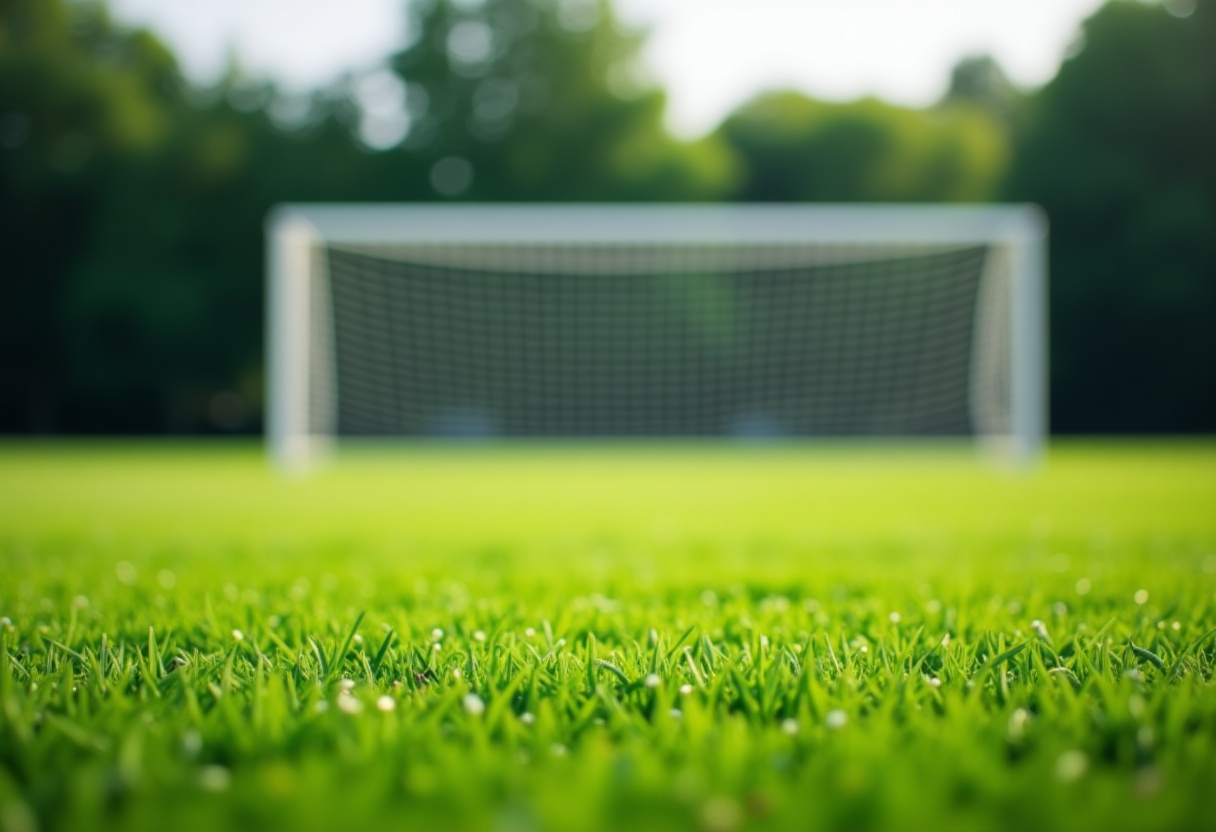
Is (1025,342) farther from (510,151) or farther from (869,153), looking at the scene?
(510,151)

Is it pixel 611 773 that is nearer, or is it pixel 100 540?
pixel 611 773

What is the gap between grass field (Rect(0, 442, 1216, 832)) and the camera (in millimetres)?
1106

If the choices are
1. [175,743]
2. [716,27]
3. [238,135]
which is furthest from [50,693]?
[238,135]

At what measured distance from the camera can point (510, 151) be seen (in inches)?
1099

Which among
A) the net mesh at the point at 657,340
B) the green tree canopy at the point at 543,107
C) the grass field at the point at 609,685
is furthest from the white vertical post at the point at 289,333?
the green tree canopy at the point at 543,107

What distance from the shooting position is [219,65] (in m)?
26.5

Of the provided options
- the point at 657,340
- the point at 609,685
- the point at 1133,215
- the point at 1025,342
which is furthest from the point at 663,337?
the point at 609,685

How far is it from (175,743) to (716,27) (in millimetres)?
23641

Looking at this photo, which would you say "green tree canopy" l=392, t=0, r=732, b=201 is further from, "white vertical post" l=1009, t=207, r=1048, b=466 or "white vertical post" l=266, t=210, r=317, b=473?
"white vertical post" l=1009, t=207, r=1048, b=466

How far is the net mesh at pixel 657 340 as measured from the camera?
1764 cm

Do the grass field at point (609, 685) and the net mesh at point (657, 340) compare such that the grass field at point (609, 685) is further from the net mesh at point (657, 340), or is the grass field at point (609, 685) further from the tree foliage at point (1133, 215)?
the tree foliage at point (1133, 215)

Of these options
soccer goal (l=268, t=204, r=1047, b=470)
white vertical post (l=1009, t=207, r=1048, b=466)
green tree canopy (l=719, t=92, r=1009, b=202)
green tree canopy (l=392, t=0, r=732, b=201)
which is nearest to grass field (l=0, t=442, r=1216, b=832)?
white vertical post (l=1009, t=207, r=1048, b=466)

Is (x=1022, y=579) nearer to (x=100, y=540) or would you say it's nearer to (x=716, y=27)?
(x=100, y=540)

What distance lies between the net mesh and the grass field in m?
13.1
